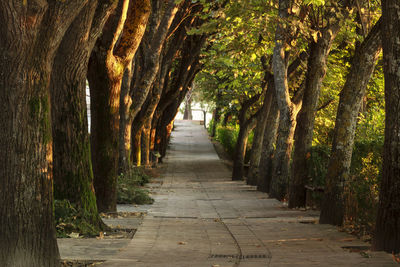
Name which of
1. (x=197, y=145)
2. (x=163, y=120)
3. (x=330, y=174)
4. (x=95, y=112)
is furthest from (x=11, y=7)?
(x=197, y=145)

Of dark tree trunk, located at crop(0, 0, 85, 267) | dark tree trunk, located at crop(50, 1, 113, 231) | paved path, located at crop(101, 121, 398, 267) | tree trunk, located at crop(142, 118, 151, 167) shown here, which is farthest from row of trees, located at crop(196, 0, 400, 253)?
tree trunk, located at crop(142, 118, 151, 167)

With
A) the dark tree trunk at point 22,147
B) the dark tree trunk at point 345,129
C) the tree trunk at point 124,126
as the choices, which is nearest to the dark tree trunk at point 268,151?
the tree trunk at point 124,126

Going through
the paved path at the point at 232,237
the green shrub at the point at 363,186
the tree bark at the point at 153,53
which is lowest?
the paved path at the point at 232,237

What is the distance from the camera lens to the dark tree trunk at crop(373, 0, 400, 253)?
28.3 feet

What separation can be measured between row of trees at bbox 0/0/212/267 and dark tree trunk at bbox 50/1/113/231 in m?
0.02

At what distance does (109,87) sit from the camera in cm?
1343

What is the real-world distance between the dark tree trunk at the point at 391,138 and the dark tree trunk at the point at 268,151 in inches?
561

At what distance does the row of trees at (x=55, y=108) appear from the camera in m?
7.11

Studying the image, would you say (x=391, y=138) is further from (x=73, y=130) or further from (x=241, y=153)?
(x=241, y=153)

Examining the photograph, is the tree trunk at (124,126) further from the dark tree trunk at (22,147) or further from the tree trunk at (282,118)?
the dark tree trunk at (22,147)

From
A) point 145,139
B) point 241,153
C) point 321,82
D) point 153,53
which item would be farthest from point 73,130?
point 145,139

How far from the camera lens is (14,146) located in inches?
281

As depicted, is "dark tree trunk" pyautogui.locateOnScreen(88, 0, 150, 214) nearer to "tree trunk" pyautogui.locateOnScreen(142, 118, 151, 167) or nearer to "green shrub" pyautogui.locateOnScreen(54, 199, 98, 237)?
"green shrub" pyautogui.locateOnScreen(54, 199, 98, 237)

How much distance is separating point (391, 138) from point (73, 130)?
5.17m
